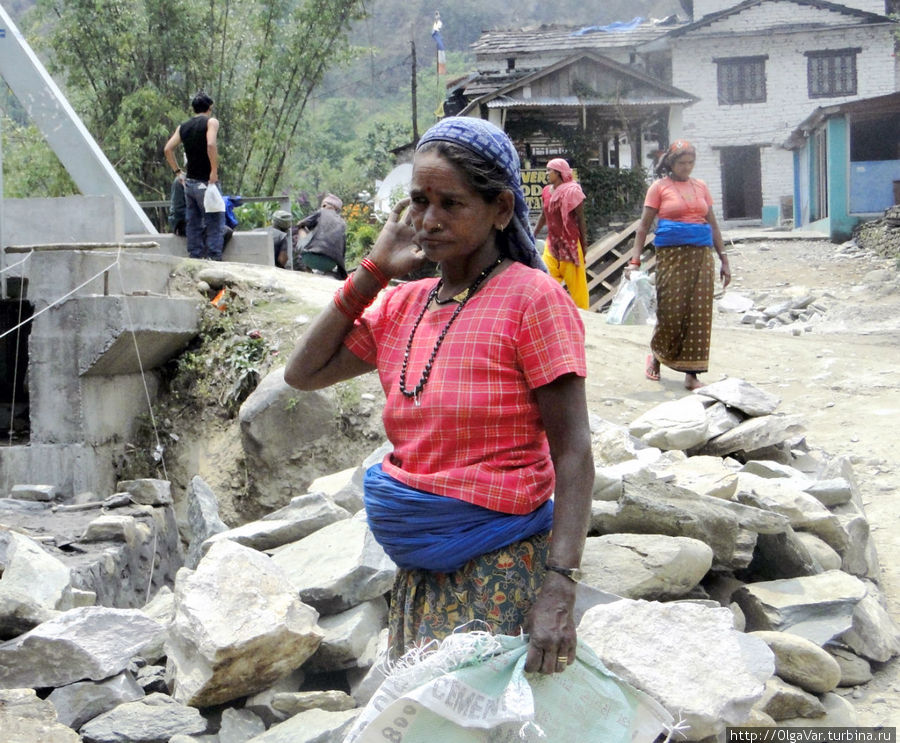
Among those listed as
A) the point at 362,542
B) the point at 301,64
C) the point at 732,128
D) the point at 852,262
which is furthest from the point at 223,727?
the point at 732,128

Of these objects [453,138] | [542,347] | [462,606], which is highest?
[453,138]

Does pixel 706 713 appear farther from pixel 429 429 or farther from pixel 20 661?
pixel 20 661

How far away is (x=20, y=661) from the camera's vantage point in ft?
10.4

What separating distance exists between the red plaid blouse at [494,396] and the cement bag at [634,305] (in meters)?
8.21

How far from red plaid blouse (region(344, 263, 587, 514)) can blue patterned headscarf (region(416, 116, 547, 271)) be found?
0.08 metres

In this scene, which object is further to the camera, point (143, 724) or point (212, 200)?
point (212, 200)

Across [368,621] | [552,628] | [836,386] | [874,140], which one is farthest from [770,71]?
[552,628]

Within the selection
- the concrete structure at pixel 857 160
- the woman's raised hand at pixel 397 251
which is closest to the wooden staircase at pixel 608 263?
the concrete structure at pixel 857 160

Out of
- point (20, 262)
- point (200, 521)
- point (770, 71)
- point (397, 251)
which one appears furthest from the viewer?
point (770, 71)

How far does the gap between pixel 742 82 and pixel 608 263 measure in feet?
48.3

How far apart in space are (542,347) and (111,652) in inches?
84.0

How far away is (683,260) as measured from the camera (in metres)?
6.86

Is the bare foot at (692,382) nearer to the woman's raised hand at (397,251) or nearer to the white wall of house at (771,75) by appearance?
the woman's raised hand at (397,251)

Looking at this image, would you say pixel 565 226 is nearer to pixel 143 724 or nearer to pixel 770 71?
pixel 143 724
